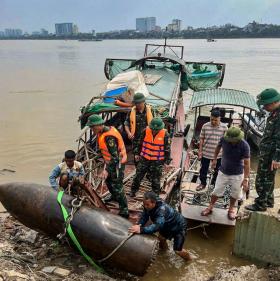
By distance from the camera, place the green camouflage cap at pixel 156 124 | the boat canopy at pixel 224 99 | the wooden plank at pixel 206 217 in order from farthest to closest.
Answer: the boat canopy at pixel 224 99 < the wooden plank at pixel 206 217 < the green camouflage cap at pixel 156 124

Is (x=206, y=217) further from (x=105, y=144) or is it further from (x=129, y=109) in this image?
(x=129, y=109)

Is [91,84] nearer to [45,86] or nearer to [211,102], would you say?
[45,86]

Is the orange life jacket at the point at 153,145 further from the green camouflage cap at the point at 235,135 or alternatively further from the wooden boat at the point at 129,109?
the green camouflage cap at the point at 235,135

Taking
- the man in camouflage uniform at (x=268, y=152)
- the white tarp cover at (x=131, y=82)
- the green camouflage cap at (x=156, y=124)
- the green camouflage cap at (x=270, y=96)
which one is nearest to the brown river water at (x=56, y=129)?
the man in camouflage uniform at (x=268, y=152)

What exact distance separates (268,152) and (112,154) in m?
2.48

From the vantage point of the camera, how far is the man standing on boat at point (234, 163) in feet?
18.6

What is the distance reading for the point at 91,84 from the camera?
95.1 ft

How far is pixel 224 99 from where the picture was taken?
1052cm

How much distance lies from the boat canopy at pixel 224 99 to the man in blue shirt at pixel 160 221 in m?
5.35

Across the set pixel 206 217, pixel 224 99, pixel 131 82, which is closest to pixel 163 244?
pixel 206 217

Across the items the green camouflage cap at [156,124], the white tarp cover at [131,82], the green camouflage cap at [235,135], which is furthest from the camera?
the white tarp cover at [131,82]

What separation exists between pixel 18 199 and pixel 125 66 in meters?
12.5

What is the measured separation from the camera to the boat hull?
5.14m

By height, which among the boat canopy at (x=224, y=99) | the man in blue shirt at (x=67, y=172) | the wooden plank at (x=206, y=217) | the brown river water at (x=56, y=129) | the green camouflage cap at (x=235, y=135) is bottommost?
the brown river water at (x=56, y=129)
